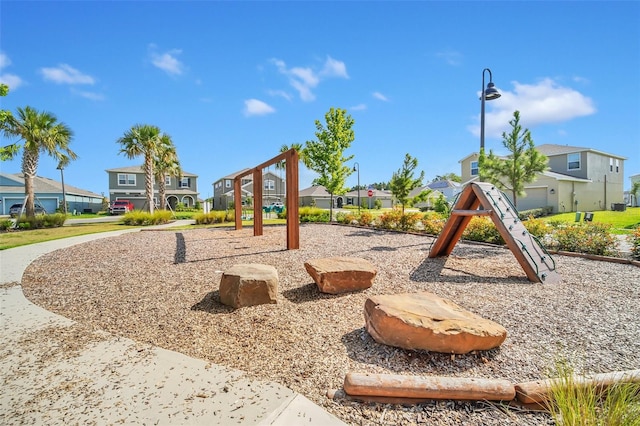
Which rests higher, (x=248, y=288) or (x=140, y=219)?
(x=140, y=219)

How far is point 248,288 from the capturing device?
14.0 ft

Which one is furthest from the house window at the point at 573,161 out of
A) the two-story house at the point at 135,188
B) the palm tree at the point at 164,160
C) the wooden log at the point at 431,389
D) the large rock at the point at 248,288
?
the two-story house at the point at 135,188

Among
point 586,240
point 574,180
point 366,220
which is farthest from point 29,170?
point 574,180

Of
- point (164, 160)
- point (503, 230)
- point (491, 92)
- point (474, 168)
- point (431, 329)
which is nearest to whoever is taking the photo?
point (431, 329)

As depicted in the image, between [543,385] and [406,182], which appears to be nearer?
[543,385]

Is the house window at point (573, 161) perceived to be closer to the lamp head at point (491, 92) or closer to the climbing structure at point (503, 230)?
the lamp head at point (491, 92)

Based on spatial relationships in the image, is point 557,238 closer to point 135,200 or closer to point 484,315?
point 484,315

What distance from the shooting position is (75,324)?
3.96 meters

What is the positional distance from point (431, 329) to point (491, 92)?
11.2 meters

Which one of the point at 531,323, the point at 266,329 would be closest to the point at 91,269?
the point at 266,329

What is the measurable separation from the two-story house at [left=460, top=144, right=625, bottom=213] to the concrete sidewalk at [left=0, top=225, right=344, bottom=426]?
996 inches

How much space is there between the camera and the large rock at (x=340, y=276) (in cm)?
471

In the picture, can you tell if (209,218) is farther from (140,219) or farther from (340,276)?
(340,276)

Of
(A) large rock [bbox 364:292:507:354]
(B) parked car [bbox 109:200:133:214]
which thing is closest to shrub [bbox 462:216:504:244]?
(A) large rock [bbox 364:292:507:354]
